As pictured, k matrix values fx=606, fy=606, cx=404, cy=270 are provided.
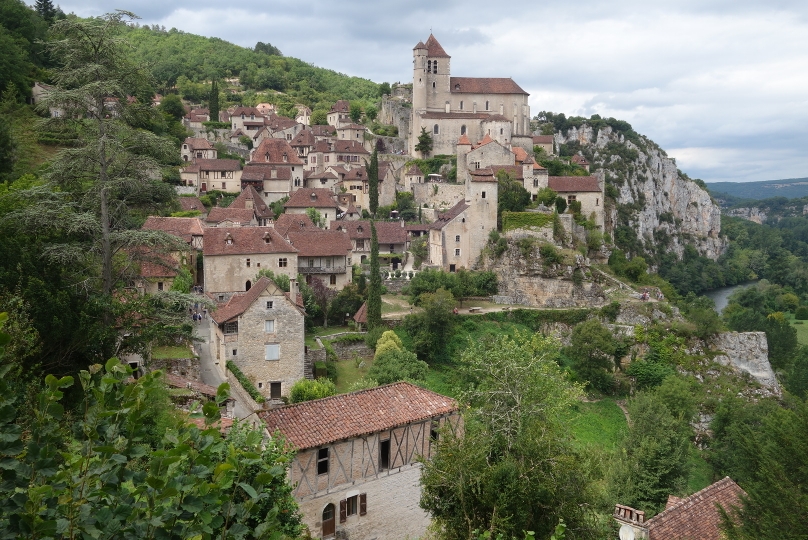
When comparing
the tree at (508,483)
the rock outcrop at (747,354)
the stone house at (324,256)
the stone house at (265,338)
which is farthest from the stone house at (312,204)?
the tree at (508,483)

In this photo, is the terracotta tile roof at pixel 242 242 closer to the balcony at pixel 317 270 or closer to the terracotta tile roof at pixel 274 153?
the balcony at pixel 317 270

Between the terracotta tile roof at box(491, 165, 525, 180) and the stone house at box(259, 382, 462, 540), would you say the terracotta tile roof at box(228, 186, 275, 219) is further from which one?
the stone house at box(259, 382, 462, 540)

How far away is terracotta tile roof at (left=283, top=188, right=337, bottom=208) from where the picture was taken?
61.0 m

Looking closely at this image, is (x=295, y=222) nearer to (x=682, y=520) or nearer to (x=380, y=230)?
(x=380, y=230)

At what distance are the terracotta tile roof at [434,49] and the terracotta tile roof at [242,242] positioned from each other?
45408 mm

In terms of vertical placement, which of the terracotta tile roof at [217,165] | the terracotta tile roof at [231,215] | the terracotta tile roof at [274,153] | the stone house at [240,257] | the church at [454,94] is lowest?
the stone house at [240,257]

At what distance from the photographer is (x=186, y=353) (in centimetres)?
3052

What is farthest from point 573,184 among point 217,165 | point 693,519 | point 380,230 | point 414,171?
point 693,519

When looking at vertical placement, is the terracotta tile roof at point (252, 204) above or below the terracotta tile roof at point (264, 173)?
below

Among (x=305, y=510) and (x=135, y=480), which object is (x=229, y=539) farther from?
(x=305, y=510)

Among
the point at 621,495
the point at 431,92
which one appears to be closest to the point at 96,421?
the point at 621,495

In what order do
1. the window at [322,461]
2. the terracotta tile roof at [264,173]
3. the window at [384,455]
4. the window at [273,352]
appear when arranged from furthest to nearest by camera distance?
1. the terracotta tile roof at [264,173]
2. the window at [273,352]
3. the window at [384,455]
4. the window at [322,461]

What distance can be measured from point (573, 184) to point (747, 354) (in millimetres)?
22023

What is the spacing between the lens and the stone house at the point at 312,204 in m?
61.0
